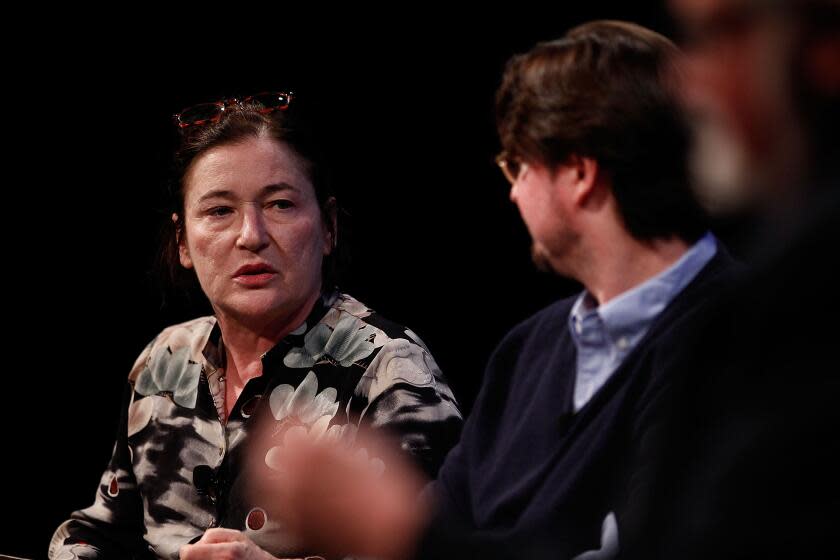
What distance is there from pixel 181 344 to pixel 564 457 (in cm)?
127

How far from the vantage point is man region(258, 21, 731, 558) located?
150 centimetres

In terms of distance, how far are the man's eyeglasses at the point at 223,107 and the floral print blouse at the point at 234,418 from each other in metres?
0.46

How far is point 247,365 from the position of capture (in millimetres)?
2432

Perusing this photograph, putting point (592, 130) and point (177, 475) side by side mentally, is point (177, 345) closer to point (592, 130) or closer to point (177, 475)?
point (177, 475)

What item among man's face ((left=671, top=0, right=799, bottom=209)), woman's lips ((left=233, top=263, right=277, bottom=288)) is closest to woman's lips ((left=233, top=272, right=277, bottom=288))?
woman's lips ((left=233, top=263, right=277, bottom=288))

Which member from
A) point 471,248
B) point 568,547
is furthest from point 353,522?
point 471,248

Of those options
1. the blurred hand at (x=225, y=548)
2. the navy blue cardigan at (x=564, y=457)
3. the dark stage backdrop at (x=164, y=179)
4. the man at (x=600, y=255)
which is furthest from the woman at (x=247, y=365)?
the man at (x=600, y=255)

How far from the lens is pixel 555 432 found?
1.60 metres

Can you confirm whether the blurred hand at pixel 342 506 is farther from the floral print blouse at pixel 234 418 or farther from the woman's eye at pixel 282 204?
the woman's eye at pixel 282 204

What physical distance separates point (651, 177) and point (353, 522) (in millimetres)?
625

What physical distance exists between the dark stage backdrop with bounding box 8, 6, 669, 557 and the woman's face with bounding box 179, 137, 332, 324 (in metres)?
0.28

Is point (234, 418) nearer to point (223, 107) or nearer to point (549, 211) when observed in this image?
point (223, 107)

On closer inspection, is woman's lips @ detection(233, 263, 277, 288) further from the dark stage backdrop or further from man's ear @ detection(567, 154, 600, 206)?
man's ear @ detection(567, 154, 600, 206)

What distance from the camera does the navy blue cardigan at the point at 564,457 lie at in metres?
1.51
